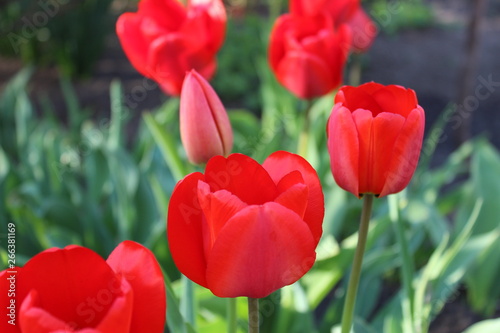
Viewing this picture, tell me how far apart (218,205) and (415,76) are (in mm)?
3970

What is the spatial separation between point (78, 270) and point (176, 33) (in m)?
0.66

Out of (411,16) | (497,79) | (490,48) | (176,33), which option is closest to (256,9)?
(411,16)

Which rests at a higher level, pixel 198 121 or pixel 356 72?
pixel 198 121

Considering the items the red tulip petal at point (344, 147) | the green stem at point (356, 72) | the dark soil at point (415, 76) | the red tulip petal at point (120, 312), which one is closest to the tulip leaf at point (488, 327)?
the red tulip petal at point (344, 147)

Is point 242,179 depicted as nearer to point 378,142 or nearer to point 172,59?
point 378,142

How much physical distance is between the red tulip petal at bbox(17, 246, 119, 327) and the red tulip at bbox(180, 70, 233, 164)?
31 cm

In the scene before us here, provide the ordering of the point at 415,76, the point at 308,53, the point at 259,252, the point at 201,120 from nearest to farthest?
the point at 259,252 < the point at 201,120 < the point at 308,53 < the point at 415,76

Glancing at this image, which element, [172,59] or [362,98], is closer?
[362,98]

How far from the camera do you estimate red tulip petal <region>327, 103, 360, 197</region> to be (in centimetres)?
58

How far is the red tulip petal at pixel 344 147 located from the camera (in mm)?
577

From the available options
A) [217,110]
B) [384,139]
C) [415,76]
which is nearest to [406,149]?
[384,139]

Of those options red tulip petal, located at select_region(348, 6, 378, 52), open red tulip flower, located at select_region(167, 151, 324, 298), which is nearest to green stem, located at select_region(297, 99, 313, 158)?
red tulip petal, located at select_region(348, 6, 378, 52)

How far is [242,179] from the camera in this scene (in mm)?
521

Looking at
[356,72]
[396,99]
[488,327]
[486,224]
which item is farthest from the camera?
[356,72]
